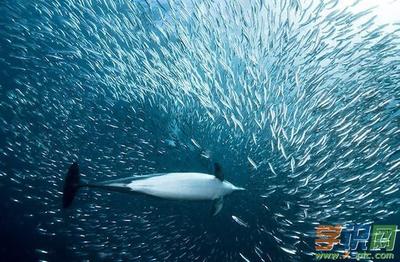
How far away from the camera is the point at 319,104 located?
19.8 feet

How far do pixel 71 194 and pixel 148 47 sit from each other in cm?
479

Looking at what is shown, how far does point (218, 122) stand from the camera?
23.9 ft

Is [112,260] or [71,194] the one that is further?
[112,260]

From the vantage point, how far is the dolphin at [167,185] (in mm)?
2967

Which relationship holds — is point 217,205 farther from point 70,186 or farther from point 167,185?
point 70,186

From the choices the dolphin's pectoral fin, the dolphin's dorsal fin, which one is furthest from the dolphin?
the dolphin's pectoral fin

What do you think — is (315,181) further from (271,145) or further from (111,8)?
(111,8)

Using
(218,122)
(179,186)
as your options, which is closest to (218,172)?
(179,186)

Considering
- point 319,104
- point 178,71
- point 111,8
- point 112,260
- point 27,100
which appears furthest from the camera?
point 27,100

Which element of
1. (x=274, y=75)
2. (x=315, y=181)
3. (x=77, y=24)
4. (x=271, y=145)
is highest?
(x=77, y=24)

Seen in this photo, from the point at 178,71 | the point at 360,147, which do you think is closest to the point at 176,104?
the point at 178,71

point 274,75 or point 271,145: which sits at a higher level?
point 274,75

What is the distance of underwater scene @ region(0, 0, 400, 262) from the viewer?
5.97m

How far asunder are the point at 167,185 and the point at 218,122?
435 centimetres
